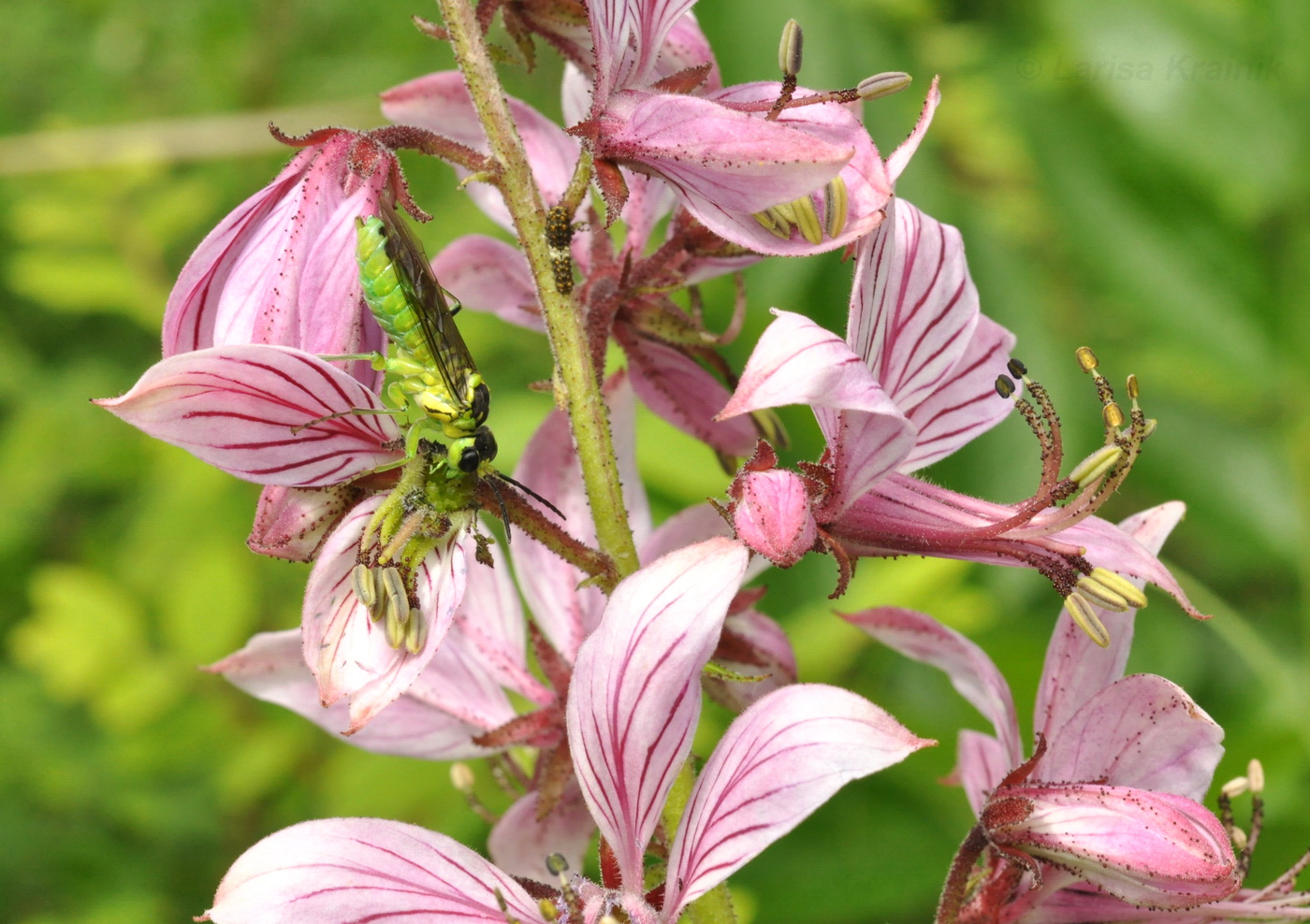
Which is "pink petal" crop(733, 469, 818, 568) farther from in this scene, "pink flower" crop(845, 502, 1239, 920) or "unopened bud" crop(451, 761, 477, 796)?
"unopened bud" crop(451, 761, 477, 796)

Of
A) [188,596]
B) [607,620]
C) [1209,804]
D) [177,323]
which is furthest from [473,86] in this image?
[188,596]

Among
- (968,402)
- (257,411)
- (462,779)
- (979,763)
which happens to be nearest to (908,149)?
(968,402)

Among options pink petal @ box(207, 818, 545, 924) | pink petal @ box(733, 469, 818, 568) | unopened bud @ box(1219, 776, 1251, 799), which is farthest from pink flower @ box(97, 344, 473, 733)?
Answer: unopened bud @ box(1219, 776, 1251, 799)

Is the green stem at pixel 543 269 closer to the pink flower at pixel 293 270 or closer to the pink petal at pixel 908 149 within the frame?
the pink flower at pixel 293 270

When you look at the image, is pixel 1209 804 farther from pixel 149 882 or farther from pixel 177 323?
pixel 149 882

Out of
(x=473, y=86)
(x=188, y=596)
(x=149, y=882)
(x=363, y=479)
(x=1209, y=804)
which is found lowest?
(x=149, y=882)

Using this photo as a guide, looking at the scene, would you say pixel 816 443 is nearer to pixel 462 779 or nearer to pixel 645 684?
pixel 462 779

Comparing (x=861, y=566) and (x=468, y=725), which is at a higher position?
(x=468, y=725)
